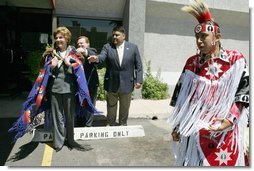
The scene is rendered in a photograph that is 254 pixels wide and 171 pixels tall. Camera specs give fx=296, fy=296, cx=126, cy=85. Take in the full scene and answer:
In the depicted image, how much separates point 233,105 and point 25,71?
10401 millimetres

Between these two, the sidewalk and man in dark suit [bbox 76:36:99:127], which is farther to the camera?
the sidewalk

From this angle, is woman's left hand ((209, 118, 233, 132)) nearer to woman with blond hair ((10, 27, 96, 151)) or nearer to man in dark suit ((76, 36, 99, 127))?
woman with blond hair ((10, 27, 96, 151))

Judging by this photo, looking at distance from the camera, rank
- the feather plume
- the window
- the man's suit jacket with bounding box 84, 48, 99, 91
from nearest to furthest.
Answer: the feather plume
the man's suit jacket with bounding box 84, 48, 99, 91
the window

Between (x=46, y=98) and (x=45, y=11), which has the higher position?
(x=45, y=11)

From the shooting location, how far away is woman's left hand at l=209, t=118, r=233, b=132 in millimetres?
2596

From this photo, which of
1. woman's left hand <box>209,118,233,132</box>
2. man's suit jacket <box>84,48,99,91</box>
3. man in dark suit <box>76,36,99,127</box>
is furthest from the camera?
man's suit jacket <box>84,48,99,91</box>

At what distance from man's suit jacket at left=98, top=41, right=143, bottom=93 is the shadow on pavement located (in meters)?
1.90

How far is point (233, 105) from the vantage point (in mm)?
2656

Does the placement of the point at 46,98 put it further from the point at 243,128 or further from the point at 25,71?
the point at 25,71

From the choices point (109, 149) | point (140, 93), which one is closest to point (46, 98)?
point (109, 149)

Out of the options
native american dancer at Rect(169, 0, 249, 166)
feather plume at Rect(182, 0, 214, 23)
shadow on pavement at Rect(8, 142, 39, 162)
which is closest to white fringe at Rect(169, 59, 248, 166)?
native american dancer at Rect(169, 0, 249, 166)

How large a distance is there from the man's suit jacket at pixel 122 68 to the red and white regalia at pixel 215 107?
336cm

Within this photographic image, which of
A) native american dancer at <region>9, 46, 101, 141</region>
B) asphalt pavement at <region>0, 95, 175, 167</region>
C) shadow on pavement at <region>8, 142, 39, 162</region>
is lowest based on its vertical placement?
shadow on pavement at <region>8, 142, 39, 162</region>

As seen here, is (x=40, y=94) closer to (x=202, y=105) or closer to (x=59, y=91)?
(x=59, y=91)
